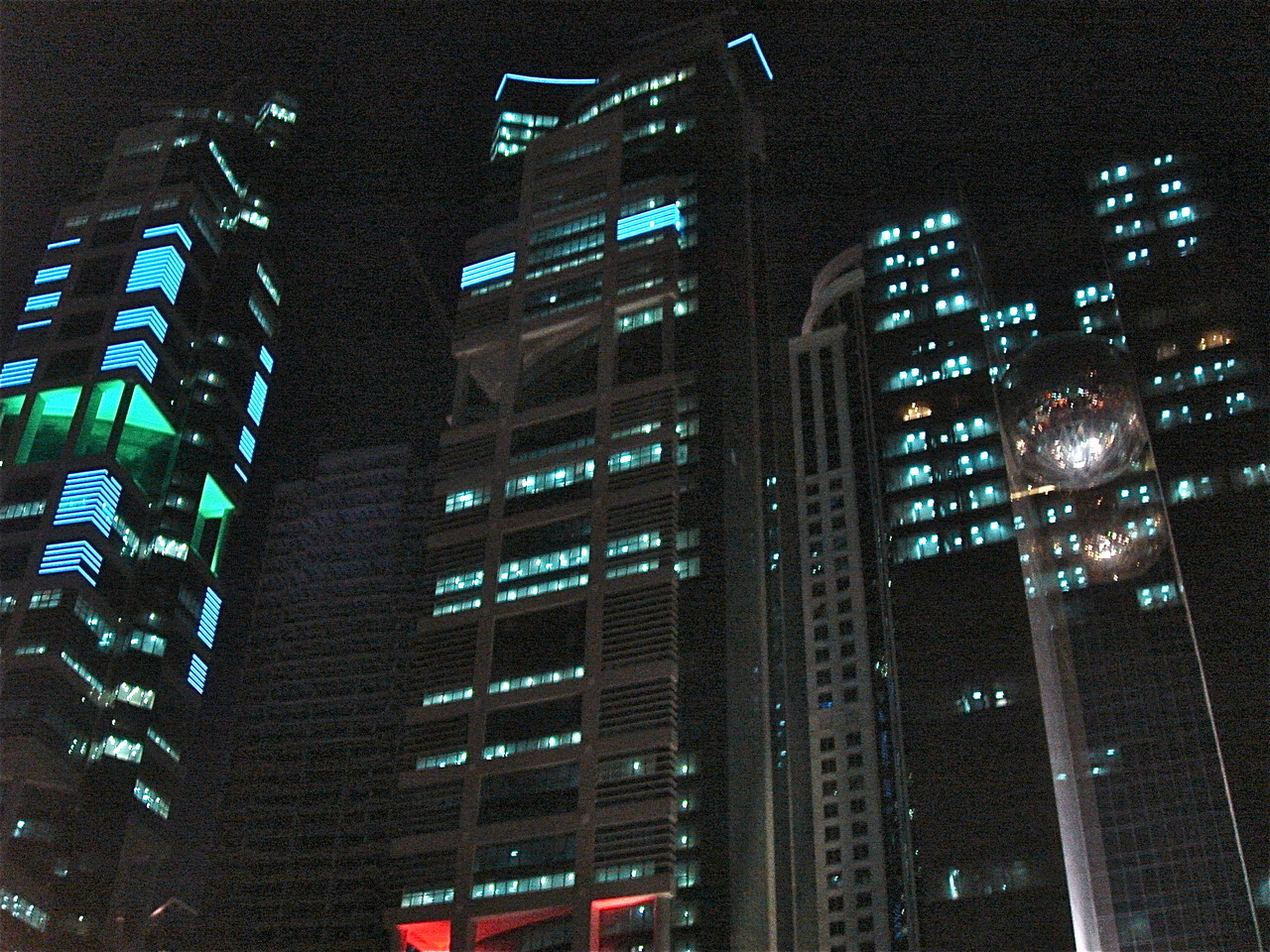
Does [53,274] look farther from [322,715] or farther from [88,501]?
[322,715]

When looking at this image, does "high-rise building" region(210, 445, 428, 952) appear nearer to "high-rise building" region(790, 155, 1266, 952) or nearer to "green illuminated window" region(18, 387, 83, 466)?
"green illuminated window" region(18, 387, 83, 466)

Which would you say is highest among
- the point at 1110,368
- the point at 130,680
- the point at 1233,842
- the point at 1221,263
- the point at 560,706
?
the point at 1221,263

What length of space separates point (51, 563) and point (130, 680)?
1080 cm

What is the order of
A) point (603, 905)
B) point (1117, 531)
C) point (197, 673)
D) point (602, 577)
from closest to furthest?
point (1117, 531) → point (603, 905) → point (602, 577) → point (197, 673)

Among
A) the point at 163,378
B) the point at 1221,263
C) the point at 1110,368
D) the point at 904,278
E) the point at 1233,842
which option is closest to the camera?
the point at 1110,368

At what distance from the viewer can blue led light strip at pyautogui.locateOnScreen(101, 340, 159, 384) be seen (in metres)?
96.8

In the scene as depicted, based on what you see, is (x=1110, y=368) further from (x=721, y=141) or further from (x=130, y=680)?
(x=130, y=680)

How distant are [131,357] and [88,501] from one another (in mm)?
12149

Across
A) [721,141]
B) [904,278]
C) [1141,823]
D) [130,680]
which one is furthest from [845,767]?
[130,680]

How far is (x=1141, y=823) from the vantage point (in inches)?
2365

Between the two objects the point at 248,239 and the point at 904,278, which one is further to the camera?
the point at 248,239

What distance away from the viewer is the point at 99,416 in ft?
313

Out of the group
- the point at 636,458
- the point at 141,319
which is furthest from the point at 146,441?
the point at 636,458

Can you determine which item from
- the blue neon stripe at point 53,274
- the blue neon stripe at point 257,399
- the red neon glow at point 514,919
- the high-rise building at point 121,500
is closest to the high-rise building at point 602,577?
the red neon glow at point 514,919
